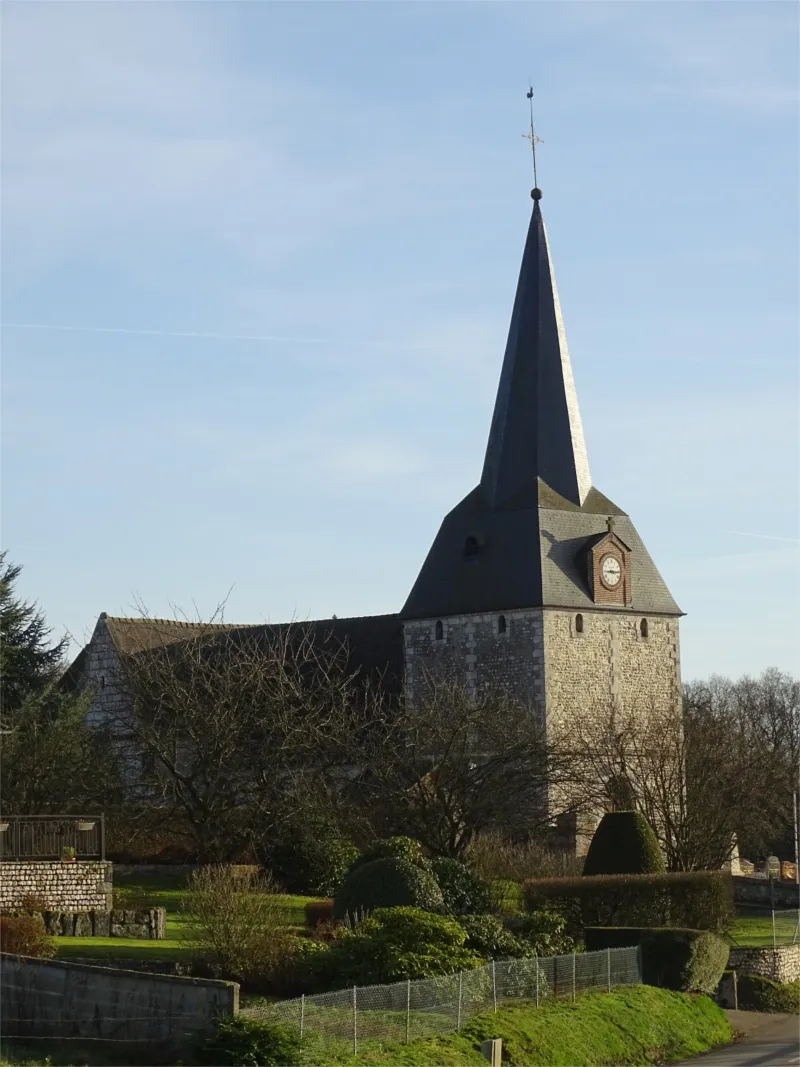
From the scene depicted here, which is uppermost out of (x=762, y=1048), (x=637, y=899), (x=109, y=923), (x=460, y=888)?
(x=460, y=888)

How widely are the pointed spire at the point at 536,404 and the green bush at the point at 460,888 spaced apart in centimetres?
2127

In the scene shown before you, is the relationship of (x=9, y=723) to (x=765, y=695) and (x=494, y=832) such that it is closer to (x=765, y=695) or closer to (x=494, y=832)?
(x=494, y=832)

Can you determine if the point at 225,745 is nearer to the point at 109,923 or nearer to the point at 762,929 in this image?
the point at 109,923

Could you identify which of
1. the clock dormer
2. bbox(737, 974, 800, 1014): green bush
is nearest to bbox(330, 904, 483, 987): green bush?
bbox(737, 974, 800, 1014): green bush

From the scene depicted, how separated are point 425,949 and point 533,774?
41.4ft

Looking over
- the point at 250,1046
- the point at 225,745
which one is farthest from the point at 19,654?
the point at 250,1046

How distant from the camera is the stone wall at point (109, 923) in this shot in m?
25.8

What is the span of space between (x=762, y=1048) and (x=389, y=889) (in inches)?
217

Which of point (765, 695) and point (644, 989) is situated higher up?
point (765, 695)

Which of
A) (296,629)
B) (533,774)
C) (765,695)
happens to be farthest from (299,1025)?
(765,695)

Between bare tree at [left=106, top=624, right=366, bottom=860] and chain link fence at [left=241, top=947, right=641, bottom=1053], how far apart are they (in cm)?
1210

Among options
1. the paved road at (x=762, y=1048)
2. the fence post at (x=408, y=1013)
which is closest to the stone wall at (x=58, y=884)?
the fence post at (x=408, y=1013)

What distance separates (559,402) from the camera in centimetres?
4741

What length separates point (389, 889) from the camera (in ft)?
82.1
